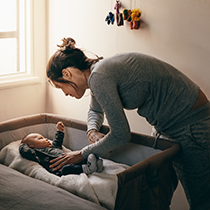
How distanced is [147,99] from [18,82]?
1.40 metres

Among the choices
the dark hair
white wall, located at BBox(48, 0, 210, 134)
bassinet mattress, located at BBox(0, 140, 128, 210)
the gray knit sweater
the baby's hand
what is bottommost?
bassinet mattress, located at BBox(0, 140, 128, 210)

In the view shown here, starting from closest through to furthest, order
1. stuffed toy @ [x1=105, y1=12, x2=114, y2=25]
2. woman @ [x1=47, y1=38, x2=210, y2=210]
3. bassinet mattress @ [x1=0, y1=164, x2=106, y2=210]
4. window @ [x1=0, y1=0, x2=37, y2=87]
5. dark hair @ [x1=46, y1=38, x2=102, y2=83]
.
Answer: bassinet mattress @ [x1=0, y1=164, x2=106, y2=210], woman @ [x1=47, y1=38, x2=210, y2=210], dark hair @ [x1=46, y1=38, x2=102, y2=83], stuffed toy @ [x1=105, y1=12, x2=114, y2=25], window @ [x1=0, y1=0, x2=37, y2=87]

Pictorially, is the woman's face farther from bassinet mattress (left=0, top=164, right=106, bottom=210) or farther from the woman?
bassinet mattress (left=0, top=164, right=106, bottom=210)

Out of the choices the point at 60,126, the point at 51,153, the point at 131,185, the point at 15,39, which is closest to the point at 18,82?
the point at 15,39

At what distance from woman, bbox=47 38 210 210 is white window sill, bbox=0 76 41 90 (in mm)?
1025

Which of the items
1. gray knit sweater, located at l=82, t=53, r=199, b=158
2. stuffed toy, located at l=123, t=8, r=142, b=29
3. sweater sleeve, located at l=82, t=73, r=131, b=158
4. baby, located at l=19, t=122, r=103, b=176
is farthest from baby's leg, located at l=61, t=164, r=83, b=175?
stuffed toy, located at l=123, t=8, r=142, b=29

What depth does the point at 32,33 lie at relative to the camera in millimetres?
2609

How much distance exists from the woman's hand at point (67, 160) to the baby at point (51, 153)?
0.08ft

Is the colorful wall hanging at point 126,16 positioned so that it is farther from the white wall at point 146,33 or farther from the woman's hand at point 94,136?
the woman's hand at point 94,136

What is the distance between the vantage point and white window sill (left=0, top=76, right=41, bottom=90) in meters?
2.43

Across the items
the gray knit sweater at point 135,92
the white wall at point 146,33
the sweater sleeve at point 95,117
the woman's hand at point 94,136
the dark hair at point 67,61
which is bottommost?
the woman's hand at point 94,136

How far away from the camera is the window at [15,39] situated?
101 inches

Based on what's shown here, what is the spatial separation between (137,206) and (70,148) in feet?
2.88

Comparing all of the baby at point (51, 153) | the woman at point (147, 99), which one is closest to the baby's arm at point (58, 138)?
the baby at point (51, 153)
